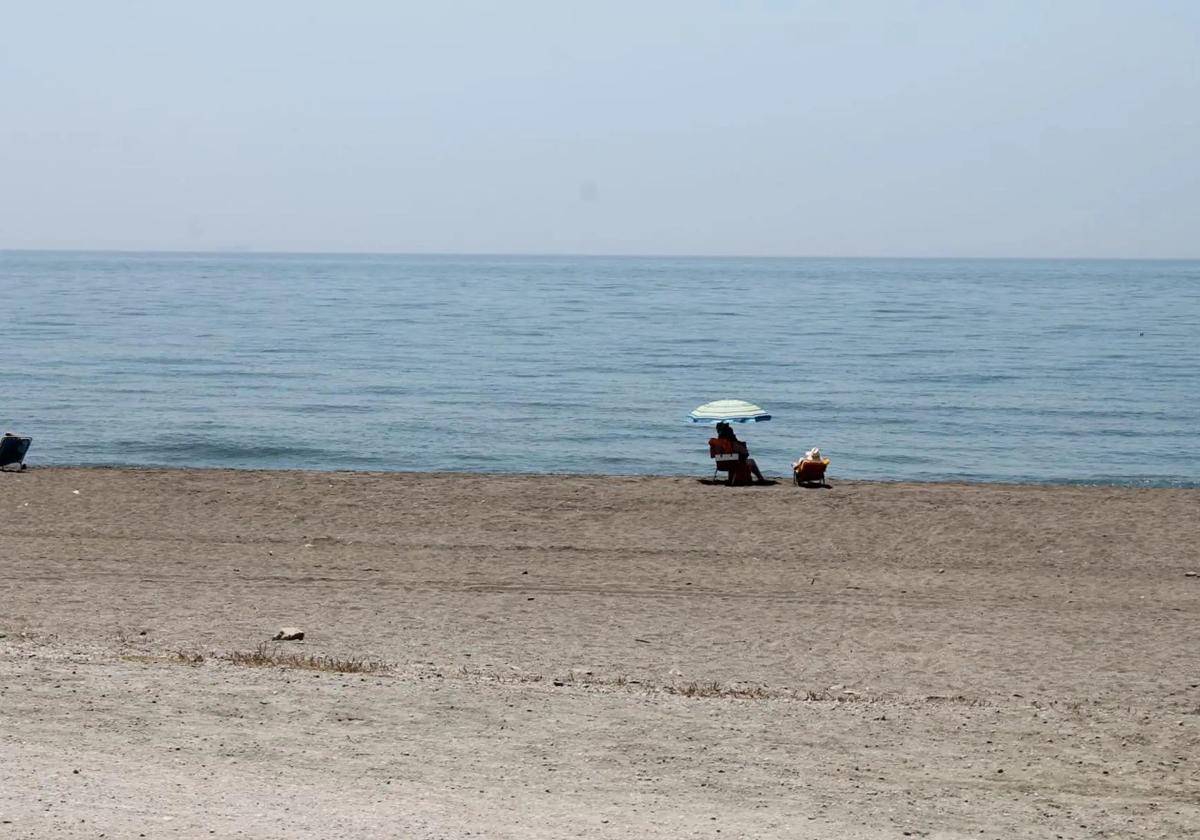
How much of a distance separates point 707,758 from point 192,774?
2573mm

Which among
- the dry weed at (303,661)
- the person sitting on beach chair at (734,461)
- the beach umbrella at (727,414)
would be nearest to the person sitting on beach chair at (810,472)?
the person sitting on beach chair at (734,461)

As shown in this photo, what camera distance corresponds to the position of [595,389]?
3791 centimetres

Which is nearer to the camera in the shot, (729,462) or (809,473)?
(809,473)

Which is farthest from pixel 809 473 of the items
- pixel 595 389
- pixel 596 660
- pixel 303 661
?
pixel 595 389

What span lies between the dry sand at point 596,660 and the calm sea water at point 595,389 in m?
6.55

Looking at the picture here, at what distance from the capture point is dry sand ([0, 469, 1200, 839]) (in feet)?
23.2

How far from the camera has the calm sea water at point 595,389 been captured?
87.4 ft

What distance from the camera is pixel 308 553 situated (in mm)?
15320

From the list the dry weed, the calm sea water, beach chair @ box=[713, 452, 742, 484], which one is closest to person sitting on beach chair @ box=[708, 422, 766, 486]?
beach chair @ box=[713, 452, 742, 484]

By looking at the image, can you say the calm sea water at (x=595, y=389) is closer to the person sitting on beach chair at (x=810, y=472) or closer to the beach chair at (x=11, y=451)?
the beach chair at (x=11, y=451)

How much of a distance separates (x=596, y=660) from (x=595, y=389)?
27.2 meters

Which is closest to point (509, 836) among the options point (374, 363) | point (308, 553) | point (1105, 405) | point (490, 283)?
point (308, 553)

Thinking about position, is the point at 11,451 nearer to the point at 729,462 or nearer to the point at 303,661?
the point at 729,462

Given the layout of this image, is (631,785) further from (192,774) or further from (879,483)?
(879,483)
